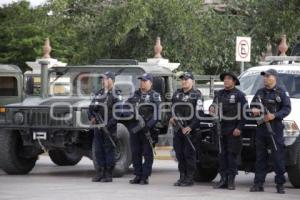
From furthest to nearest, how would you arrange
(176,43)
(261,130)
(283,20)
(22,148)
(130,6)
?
(176,43) → (130,6) → (283,20) → (22,148) → (261,130)

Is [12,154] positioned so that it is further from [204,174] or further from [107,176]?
[204,174]

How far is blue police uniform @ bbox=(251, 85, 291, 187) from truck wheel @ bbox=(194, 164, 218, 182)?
1.78 metres

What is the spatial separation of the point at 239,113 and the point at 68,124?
307 centimetres

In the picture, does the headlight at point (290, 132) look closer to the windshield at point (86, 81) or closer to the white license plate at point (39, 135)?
the windshield at point (86, 81)

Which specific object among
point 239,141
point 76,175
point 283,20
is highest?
point 283,20

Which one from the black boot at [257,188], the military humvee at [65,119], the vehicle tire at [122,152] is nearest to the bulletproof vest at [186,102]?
→ the military humvee at [65,119]

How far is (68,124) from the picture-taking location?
13930 millimetres

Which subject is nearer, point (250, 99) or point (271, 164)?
point (271, 164)

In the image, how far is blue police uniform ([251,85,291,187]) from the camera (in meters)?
11.9

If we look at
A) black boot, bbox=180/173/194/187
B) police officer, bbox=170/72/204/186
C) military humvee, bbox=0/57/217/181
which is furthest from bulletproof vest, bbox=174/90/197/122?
black boot, bbox=180/173/194/187

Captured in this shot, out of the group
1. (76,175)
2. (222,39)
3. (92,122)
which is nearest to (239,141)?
(92,122)

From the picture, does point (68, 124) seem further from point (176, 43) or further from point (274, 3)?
point (176, 43)

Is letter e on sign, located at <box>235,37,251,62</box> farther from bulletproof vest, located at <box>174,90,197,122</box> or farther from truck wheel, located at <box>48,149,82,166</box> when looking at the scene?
bulletproof vest, located at <box>174,90,197,122</box>

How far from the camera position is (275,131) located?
39.4ft
